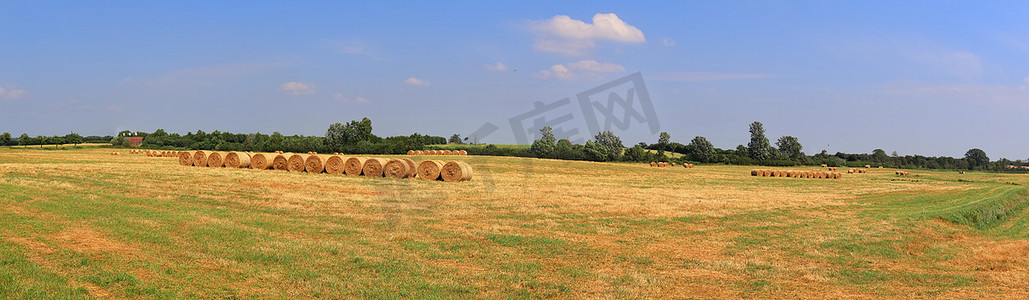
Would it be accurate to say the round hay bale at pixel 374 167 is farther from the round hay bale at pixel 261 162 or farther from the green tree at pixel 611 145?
the green tree at pixel 611 145

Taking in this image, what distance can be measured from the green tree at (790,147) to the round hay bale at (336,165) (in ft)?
329

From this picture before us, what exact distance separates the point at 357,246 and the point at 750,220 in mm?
13060

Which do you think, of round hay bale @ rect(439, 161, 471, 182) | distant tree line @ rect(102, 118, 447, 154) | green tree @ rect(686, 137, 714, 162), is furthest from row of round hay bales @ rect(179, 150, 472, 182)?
green tree @ rect(686, 137, 714, 162)

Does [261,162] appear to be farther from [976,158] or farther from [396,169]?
[976,158]

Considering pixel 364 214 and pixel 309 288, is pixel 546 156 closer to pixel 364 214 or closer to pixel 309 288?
pixel 364 214

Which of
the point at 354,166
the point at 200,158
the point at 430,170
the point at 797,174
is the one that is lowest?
the point at 797,174

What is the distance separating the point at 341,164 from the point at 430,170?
606 centimetres

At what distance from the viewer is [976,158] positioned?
125875mm

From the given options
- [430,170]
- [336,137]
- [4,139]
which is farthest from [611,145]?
[4,139]

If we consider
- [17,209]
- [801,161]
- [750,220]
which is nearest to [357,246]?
[17,209]

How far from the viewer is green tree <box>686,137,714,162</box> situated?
101312 mm

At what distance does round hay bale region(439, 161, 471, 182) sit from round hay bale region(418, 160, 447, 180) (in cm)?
25

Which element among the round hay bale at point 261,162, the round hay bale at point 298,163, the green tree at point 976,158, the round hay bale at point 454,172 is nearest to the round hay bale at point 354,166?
the round hay bale at point 298,163

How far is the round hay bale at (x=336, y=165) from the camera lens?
35.0m
